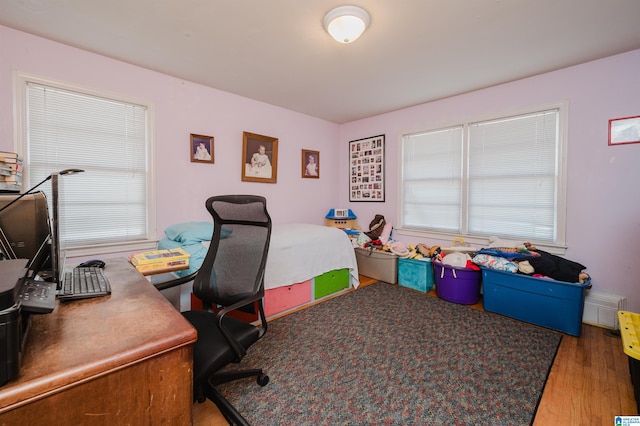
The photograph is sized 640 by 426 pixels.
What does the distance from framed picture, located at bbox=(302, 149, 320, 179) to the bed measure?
1.15 m

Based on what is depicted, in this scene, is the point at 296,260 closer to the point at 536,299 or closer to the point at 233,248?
the point at 233,248

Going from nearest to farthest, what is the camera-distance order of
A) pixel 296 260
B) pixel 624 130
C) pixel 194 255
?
1. pixel 194 255
2. pixel 624 130
3. pixel 296 260

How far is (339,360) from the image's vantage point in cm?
197

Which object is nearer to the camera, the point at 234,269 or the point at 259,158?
the point at 234,269

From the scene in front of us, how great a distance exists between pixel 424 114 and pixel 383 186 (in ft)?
3.69

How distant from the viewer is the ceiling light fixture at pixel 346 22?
5.94ft

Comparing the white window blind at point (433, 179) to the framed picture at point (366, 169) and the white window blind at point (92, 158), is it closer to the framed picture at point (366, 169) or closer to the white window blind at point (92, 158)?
the framed picture at point (366, 169)

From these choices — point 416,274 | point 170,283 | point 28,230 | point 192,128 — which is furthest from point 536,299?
point 192,128

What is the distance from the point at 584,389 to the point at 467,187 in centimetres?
217

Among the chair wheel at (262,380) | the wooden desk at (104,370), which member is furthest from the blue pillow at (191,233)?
the wooden desk at (104,370)

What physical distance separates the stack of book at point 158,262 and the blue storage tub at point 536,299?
2.81 metres

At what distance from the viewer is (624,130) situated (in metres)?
2.35

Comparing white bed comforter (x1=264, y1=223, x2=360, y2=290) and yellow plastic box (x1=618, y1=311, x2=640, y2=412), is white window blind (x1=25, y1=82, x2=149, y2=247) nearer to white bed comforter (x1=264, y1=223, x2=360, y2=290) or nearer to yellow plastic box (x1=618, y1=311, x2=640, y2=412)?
white bed comforter (x1=264, y1=223, x2=360, y2=290)

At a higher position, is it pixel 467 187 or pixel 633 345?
pixel 467 187
